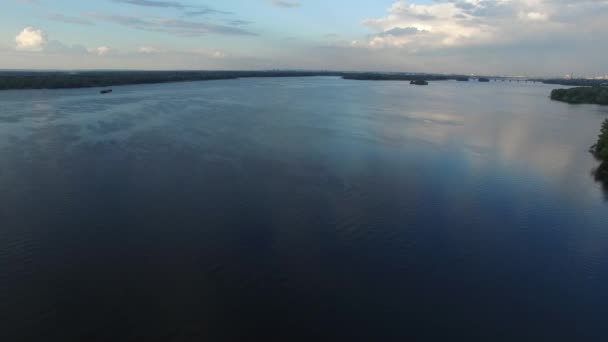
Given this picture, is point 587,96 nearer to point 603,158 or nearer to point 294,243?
point 603,158

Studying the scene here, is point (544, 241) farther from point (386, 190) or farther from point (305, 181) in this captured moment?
point (305, 181)

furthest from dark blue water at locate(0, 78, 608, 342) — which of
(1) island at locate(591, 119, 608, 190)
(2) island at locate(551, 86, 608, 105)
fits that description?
(2) island at locate(551, 86, 608, 105)

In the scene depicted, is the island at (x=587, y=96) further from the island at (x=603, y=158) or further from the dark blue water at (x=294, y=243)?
the dark blue water at (x=294, y=243)

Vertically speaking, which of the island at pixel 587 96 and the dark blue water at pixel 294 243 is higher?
the island at pixel 587 96

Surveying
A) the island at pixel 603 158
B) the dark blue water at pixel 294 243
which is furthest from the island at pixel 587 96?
the dark blue water at pixel 294 243

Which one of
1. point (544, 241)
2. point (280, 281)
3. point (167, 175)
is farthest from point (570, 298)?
point (167, 175)

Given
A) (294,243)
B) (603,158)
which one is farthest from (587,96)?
(294,243)

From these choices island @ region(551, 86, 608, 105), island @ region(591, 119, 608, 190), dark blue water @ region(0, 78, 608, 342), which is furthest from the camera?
island @ region(551, 86, 608, 105)

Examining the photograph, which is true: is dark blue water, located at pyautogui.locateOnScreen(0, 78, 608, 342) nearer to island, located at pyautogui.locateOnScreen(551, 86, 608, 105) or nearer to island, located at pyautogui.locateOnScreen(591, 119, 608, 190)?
island, located at pyautogui.locateOnScreen(591, 119, 608, 190)
